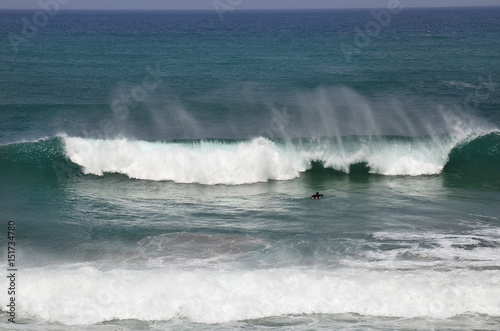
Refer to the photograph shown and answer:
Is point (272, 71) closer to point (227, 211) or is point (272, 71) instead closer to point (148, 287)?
point (227, 211)

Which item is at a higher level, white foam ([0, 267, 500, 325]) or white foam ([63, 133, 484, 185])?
white foam ([63, 133, 484, 185])

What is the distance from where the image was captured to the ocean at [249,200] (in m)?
13.5

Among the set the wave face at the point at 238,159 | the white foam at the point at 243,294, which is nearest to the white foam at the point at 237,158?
the wave face at the point at 238,159

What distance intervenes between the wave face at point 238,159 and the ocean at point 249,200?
0.08 metres

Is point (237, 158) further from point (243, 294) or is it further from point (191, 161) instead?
point (243, 294)

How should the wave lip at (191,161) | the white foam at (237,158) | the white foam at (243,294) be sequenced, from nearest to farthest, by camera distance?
the white foam at (243,294) < the wave lip at (191,161) < the white foam at (237,158)

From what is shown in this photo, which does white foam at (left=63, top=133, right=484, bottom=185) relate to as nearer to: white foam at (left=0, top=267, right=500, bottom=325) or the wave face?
Answer: the wave face

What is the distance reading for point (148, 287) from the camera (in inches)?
551

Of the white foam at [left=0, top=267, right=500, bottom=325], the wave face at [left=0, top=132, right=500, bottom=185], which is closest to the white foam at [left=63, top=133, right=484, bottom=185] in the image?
the wave face at [left=0, top=132, right=500, bottom=185]

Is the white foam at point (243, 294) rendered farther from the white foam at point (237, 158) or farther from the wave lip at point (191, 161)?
the white foam at point (237, 158)

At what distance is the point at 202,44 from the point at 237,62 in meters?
19.3

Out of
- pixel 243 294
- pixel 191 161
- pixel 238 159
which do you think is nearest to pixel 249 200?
pixel 238 159

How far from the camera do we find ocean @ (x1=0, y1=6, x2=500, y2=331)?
13.5 metres

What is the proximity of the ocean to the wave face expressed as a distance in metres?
0.08
